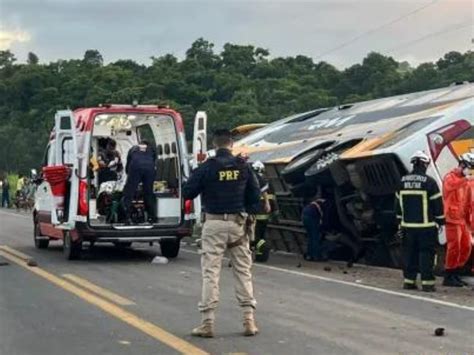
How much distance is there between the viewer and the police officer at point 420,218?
10.6 meters

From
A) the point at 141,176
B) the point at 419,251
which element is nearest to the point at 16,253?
the point at 141,176

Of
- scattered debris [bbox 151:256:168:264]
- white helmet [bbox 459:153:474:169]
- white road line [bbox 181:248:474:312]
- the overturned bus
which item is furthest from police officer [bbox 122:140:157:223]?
white helmet [bbox 459:153:474:169]

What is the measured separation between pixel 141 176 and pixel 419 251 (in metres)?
5.03

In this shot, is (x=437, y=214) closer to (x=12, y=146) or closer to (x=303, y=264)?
(x=303, y=264)

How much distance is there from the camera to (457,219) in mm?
10914

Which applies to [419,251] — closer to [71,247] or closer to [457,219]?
[457,219]

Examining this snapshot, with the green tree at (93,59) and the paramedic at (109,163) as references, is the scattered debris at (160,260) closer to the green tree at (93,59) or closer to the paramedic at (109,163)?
the paramedic at (109,163)

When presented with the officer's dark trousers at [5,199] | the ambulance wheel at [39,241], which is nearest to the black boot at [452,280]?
the ambulance wheel at [39,241]

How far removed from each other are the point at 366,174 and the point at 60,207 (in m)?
4.76

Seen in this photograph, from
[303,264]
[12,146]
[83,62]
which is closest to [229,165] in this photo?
[303,264]

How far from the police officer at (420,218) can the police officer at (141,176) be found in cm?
469

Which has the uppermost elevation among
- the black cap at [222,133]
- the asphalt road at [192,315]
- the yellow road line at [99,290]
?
the black cap at [222,133]

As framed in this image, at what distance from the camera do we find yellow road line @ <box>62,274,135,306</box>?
30.6 feet

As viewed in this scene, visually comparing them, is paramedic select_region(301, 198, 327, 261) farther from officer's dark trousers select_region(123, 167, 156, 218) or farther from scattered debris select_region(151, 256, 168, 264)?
officer's dark trousers select_region(123, 167, 156, 218)
